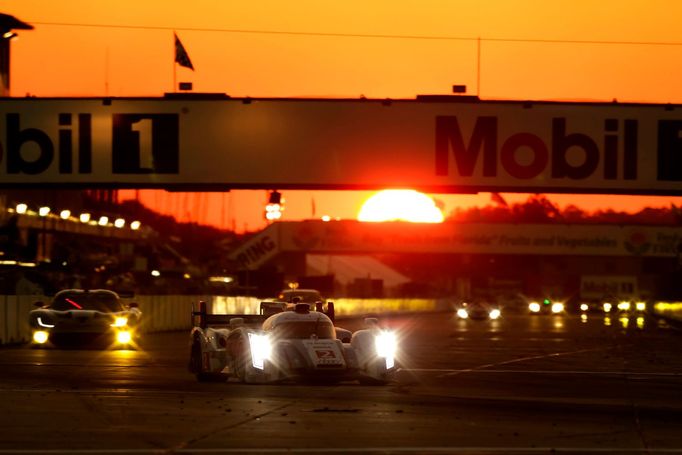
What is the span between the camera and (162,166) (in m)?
32.6

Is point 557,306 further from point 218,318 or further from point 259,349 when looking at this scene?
point 259,349

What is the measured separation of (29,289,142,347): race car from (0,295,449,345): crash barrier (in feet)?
2.86

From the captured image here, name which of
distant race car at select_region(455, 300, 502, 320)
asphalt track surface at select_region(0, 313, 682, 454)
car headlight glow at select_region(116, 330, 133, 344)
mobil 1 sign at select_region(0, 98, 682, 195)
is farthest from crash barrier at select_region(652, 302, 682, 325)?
asphalt track surface at select_region(0, 313, 682, 454)

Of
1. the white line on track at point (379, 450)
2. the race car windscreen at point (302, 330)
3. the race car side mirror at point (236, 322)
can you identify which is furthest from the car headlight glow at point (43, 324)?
the white line on track at point (379, 450)

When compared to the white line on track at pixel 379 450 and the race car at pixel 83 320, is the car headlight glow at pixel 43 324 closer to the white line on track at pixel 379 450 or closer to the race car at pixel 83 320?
the race car at pixel 83 320

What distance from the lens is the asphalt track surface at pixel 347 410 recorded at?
12648 millimetres

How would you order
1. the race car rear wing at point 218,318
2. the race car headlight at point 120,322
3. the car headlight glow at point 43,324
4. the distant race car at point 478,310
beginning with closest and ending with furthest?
the race car rear wing at point 218,318
the car headlight glow at point 43,324
the race car headlight at point 120,322
the distant race car at point 478,310

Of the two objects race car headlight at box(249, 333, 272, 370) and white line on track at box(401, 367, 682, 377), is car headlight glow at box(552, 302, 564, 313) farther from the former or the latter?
race car headlight at box(249, 333, 272, 370)

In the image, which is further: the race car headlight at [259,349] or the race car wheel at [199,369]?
the race car wheel at [199,369]

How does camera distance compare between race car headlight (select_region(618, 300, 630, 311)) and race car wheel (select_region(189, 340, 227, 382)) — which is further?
race car headlight (select_region(618, 300, 630, 311))

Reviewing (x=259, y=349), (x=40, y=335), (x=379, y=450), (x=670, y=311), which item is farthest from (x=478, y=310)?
(x=379, y=450)

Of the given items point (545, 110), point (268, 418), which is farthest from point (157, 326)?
point (268, 418)

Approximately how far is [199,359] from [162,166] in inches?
468

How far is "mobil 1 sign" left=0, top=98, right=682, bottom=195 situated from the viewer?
3222 centimetres
